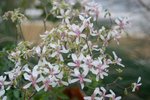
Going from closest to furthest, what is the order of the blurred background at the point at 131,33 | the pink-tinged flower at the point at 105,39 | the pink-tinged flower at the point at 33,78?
the pink-tinged flower at the point at 33,78
the pink-tinged flower at the point at 105,39
the blurred background at the point at 131,33

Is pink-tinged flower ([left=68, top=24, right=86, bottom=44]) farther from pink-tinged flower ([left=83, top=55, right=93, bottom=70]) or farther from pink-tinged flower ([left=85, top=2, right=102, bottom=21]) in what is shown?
pink-tinged flower ([left=85, top=2, right=102, bottom=21])

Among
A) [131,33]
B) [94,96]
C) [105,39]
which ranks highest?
[105,39]

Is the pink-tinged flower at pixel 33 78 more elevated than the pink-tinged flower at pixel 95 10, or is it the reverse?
the pink-tinged flower at pixel 95 10

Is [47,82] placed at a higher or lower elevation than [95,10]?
lower

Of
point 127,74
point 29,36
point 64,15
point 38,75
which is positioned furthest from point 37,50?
point 29,36

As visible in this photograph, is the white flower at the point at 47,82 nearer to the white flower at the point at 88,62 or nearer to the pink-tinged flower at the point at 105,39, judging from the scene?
the white flower at the point at 88,62

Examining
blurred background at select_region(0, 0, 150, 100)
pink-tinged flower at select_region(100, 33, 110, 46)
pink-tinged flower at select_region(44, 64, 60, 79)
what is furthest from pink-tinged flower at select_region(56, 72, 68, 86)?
blurred background at select_region(0, 0, 150, 100)

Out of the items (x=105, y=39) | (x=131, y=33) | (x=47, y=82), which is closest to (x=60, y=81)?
(x=47, y=82)

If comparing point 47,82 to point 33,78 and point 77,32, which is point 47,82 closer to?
point 33,78

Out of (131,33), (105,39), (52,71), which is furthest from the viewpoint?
(131,33)

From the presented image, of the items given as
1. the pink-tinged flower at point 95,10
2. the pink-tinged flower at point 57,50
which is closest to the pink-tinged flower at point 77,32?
the pink-tinged flower at point 57,50

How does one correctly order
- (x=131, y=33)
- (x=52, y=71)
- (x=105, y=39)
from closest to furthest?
(x=52, y=71) < (x=105, y=39) < (x=131, y=33)
